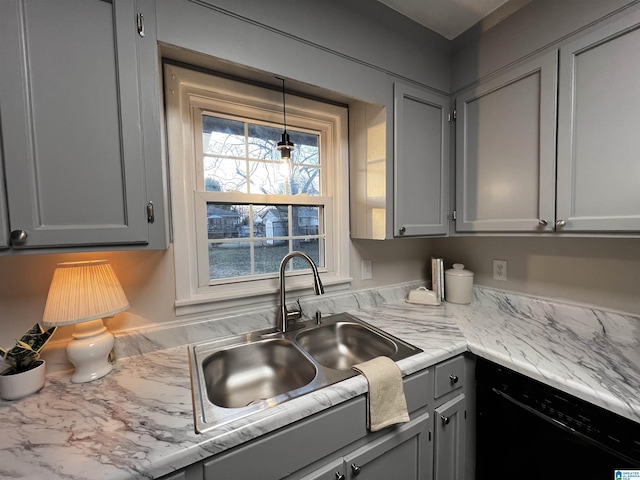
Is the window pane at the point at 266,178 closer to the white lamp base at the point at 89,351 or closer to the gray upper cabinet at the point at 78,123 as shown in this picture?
the gray upper cabinet at the point at 78,123

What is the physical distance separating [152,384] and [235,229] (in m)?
0.73

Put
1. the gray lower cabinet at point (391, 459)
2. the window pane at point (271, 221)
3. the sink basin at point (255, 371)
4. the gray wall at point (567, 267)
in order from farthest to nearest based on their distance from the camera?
the window pane at point (271, 221) < the gray wall at point (567, 267) < the sink basin at point (255, 371) < the gray lower cabinet at point (391, 459)

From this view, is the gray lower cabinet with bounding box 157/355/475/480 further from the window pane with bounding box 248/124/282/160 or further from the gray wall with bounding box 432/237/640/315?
the window pane with bounding box 248/124/282/160

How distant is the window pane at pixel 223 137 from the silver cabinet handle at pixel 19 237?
29.2 inches

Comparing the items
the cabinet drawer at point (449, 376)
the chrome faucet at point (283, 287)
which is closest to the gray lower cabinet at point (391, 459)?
the cabinet drawer at point (449, 376)

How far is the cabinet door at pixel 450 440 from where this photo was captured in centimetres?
110

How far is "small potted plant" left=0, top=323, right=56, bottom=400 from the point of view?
2.62 ft

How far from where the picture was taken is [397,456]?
99cm

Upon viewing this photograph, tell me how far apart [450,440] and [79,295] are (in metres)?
1.56

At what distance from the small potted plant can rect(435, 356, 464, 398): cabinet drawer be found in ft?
4.61

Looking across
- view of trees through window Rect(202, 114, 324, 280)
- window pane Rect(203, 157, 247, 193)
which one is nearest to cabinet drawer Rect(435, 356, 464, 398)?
view of trees through window Rect(202, 114, 324, 280)

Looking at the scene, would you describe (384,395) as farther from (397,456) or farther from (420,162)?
(420,162)

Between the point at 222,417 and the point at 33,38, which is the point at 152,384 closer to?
the point at 222,417

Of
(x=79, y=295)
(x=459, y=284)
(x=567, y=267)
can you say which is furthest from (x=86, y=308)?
(x=567, y=267)
